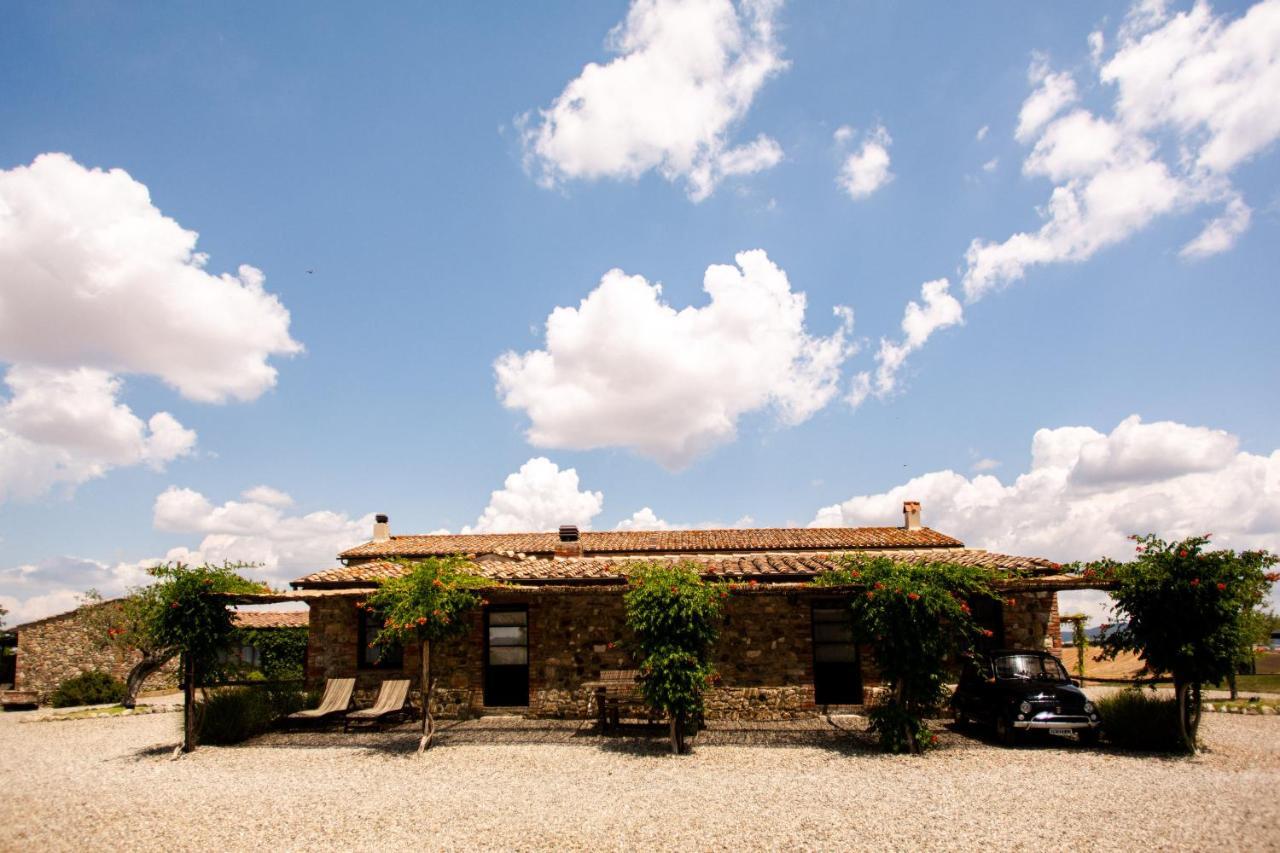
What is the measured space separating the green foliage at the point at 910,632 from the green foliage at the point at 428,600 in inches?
242

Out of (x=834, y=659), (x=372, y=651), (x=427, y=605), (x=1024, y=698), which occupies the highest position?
(x=427, y=605)

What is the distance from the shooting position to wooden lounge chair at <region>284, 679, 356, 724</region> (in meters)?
12.5

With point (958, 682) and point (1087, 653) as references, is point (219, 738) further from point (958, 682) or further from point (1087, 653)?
point (1087, 653)

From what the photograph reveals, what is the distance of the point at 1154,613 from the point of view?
33.1 feet

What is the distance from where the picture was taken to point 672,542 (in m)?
20.7

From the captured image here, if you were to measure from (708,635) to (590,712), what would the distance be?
12.0 feet

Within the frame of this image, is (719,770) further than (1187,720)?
A: No

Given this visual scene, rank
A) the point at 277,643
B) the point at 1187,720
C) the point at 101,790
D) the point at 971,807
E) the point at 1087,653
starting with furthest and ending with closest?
1. the point at 1087,653
2. the point at 277,643
3. the point at 1187,720
4. the point at 101,790
5. the point at 971,807

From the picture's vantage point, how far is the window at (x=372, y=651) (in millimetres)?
13781

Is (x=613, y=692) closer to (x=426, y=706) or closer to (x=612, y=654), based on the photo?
(x=612, y=654)

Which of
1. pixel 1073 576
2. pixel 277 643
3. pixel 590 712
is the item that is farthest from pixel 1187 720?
pixel 277 643

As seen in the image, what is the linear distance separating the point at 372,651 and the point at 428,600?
4312mm

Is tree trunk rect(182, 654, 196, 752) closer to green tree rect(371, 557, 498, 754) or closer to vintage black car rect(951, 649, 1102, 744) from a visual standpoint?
green tree rect(371, 557, 498, 754)

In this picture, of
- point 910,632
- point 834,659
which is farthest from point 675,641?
point 834,659
